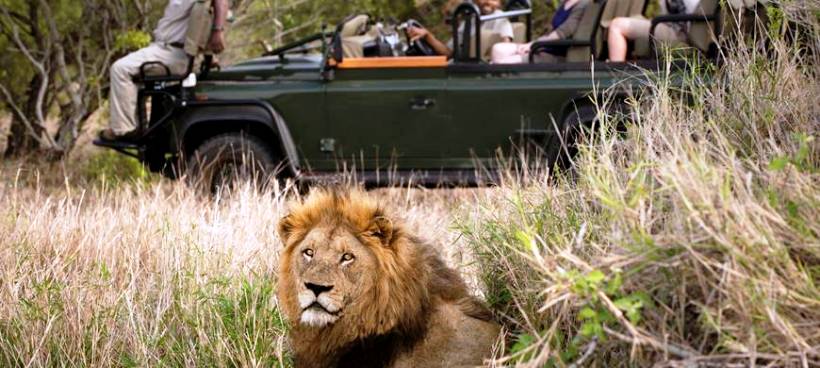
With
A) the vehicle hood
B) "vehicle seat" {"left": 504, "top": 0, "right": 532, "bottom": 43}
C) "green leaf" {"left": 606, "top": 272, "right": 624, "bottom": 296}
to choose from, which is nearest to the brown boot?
the vehicle hood

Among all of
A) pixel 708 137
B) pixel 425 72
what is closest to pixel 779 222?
pixel 708 137

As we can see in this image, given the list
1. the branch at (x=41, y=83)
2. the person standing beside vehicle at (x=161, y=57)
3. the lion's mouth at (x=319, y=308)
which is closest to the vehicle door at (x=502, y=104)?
the person standing beside vehicle at (x=161, y=57)

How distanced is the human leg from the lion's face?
4726 mm

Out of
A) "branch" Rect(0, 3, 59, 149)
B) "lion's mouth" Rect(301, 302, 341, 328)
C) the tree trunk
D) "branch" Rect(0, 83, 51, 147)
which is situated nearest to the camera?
"lion's mouth" Rect(301, 302, 341, 328)

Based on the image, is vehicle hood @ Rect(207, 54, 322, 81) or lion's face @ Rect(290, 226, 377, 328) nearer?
lion's face @ Rect(290, 226, 377, 328)

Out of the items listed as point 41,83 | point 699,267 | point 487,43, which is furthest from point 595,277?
point 41,83

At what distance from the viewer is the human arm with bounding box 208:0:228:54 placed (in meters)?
8.87

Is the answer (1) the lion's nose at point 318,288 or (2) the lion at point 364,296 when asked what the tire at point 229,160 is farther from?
(1) the lion's nose at point 318,288

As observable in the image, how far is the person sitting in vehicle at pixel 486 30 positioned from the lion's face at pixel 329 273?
526 cm

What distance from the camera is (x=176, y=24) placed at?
29.8 feet

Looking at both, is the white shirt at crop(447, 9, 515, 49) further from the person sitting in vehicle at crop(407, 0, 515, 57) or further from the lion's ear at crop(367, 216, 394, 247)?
the lion's ear at crop(367, 216, 394, 247)

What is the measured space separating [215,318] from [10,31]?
832 cm

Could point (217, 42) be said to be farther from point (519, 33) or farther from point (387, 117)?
point (519, 33)

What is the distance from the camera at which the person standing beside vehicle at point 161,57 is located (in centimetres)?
884
